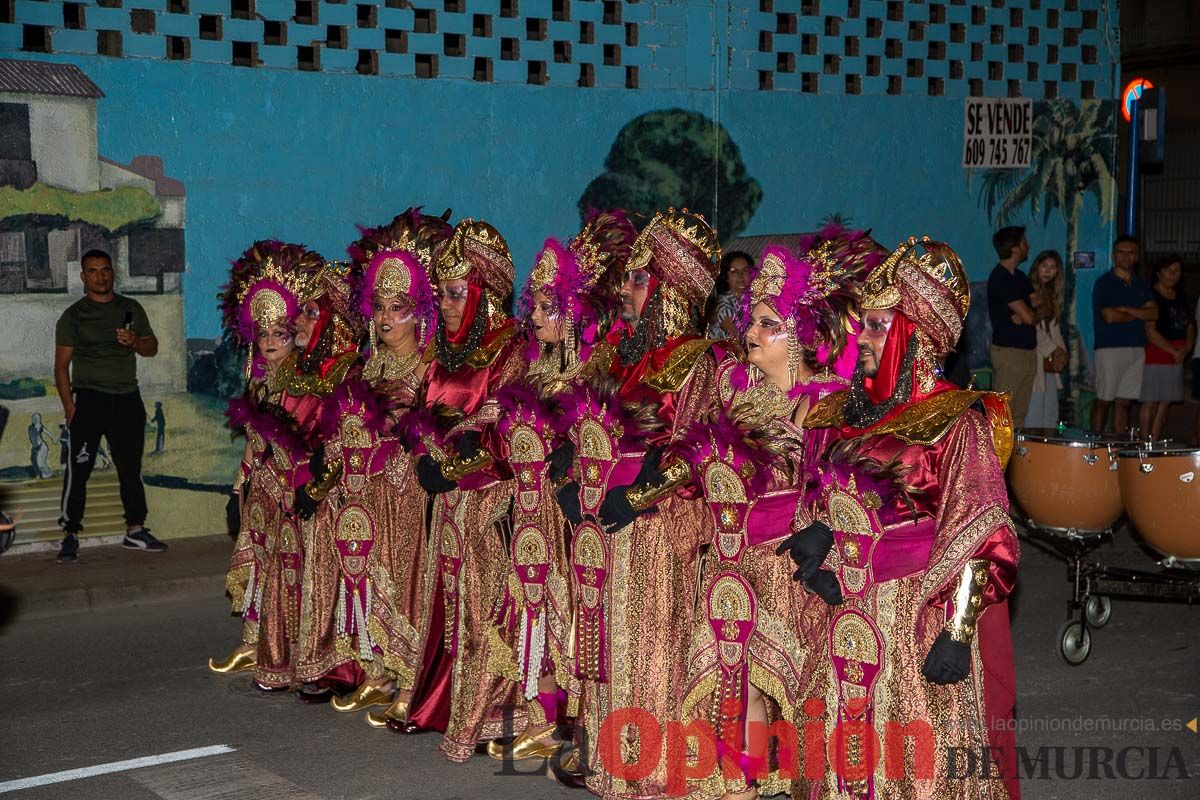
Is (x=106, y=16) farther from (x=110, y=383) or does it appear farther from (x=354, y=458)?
(x=354, y=458)

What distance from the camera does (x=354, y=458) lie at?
7.35 m

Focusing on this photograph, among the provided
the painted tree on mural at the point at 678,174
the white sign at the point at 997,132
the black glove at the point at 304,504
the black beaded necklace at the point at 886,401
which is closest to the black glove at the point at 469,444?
the black glove at the point at 304,504

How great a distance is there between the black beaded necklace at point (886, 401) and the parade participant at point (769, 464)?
1.34 feet

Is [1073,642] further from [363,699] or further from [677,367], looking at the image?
[363,699]

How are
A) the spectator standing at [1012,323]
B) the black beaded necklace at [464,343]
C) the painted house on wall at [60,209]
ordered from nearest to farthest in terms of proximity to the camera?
the black beaded necklace at [464,343] < the painted house on wall at [60,209] < the spectator standing at [1012,323]

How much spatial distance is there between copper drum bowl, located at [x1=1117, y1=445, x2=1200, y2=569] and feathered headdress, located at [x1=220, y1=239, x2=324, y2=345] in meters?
4.41

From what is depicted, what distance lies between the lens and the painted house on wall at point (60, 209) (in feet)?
34.3

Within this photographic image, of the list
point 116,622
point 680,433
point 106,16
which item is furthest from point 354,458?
point 106,16

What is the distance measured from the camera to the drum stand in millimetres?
8008

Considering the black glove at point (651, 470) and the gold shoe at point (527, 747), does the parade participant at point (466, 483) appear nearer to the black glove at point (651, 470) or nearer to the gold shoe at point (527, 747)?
the gold shoe at point (527, 747)

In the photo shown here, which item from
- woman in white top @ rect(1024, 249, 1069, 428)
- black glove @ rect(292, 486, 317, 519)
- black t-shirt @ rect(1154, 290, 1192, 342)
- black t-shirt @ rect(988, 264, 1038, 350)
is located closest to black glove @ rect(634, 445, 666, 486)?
black glove @ rect(292, 486, 317, 519)

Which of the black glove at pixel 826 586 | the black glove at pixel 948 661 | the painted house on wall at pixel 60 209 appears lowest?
the black glove at pixel 948 661

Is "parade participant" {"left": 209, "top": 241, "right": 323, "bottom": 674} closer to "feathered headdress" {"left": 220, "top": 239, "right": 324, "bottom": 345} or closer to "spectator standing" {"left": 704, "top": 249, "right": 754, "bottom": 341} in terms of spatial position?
"feathered headdress" {"left": 220, "top": 239, "right": 324, "bottom": 345}

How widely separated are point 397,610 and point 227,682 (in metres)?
1.36
